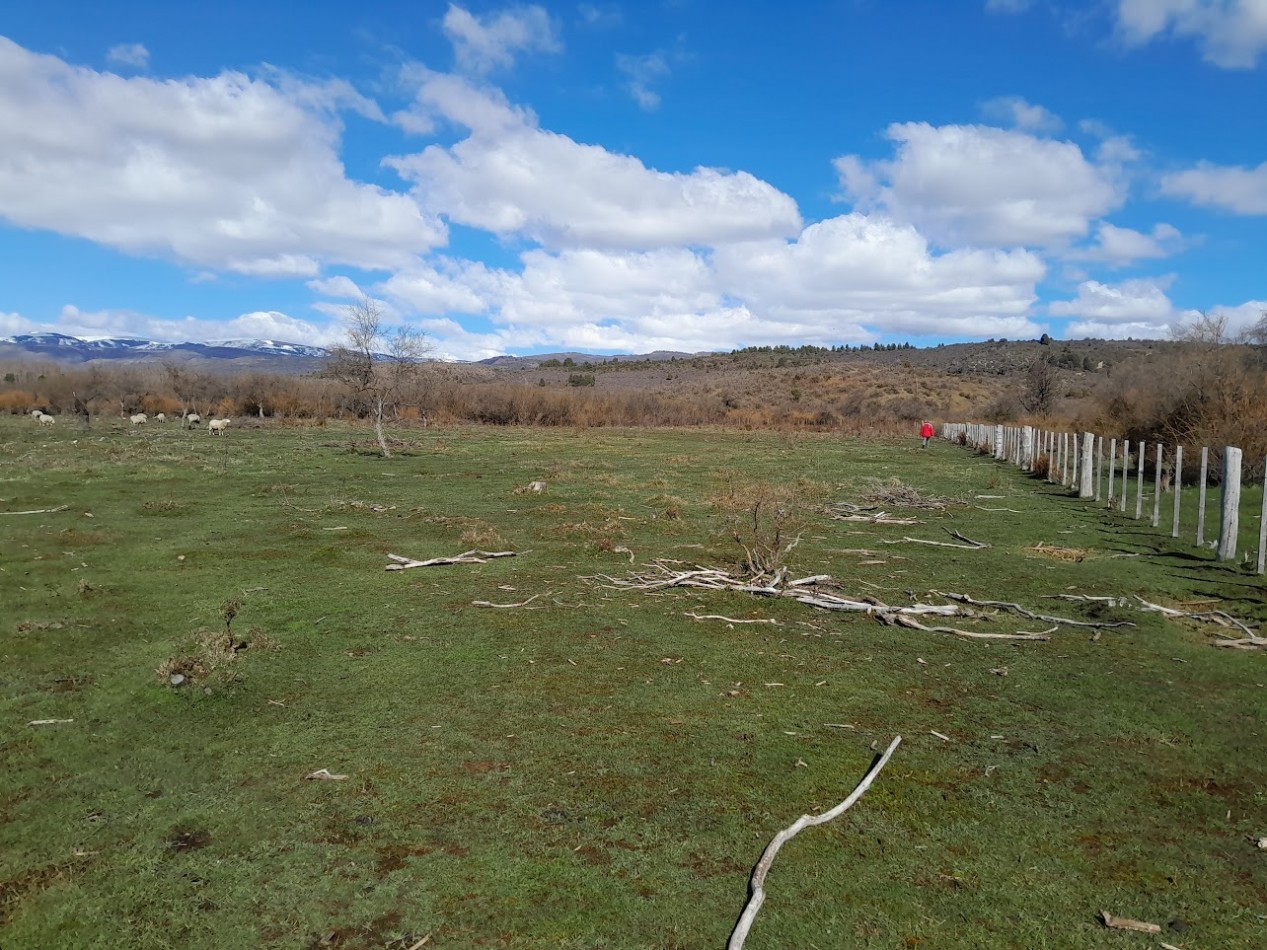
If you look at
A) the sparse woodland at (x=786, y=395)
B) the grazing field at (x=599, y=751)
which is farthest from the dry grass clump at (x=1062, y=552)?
the sparse woodland at (x=786, y=395)

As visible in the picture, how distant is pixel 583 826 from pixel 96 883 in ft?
7.54

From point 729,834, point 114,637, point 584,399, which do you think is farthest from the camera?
point 584,399

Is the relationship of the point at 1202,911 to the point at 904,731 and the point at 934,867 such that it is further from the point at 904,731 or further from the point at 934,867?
the point at 904,731

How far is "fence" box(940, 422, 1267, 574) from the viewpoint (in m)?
11.8

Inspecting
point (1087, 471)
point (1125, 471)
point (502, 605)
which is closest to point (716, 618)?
point (502, 605)

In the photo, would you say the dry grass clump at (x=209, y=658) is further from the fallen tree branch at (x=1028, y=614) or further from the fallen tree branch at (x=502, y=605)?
the fallen tree branch at (x=1028, y=614)

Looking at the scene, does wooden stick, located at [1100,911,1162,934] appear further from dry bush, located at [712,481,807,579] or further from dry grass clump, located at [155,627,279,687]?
dry bush, located at [712,481,807,579]

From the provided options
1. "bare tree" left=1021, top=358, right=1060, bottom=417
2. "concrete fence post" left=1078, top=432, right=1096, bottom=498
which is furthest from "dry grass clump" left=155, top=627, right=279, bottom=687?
"bare tree" left=1021, top=358, right=1060, bottom=417

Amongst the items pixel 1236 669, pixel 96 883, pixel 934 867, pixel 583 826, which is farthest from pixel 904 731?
pixel 96 883

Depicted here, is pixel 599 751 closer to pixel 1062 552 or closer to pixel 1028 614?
pixel 1028 614

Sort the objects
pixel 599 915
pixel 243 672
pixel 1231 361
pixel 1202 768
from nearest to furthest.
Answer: pixel 599 915
pixel 1202 768
pixel 243 672
pixel 1231 361

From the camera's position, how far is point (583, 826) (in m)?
4.48

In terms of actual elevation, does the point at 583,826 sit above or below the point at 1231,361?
below

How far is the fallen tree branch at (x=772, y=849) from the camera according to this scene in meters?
3.53
